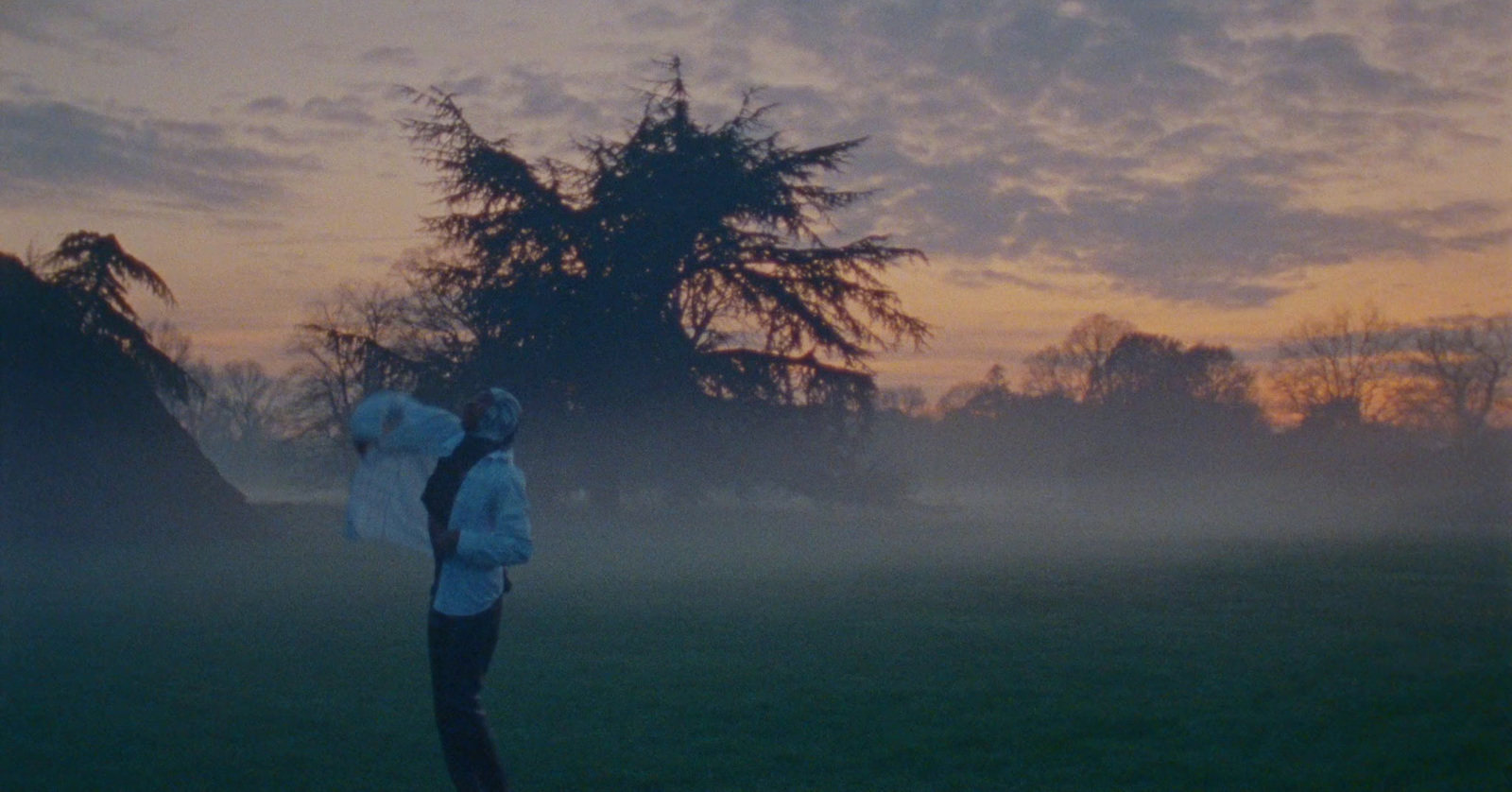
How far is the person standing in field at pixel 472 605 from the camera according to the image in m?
5.46

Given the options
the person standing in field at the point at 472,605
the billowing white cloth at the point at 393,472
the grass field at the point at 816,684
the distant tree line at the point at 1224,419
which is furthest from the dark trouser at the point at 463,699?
the distant tree line at the point at 1224,419

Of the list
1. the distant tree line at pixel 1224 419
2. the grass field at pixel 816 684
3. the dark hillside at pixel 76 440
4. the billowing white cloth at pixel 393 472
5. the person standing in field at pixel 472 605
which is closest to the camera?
the person standing in field at pixel 472 605

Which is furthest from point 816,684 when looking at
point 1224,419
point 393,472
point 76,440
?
point 1224,419

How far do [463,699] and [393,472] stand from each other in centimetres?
123

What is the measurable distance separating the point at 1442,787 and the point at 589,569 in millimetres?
19671

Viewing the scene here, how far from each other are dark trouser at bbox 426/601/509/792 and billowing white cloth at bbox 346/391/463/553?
25.7 inches

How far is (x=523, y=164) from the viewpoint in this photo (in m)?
33.3

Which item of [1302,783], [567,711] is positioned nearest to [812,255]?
[567,711]

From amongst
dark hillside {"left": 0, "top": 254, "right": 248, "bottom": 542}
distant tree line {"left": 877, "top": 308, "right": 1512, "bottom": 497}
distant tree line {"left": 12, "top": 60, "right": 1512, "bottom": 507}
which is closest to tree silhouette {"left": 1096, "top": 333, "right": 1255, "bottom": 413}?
distant tree line {"left": 877, "top": 308, "right": 1512, "bottom": 497}

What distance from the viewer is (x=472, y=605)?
18.0 feet

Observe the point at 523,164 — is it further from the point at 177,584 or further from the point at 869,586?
the point at 869,586

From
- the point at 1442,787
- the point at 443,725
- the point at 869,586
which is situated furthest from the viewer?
the point at 869,586

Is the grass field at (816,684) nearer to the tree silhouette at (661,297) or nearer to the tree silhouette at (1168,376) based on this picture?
the tree silhouette at (661,297)

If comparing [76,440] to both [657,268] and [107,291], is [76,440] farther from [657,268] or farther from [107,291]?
[657,268]
